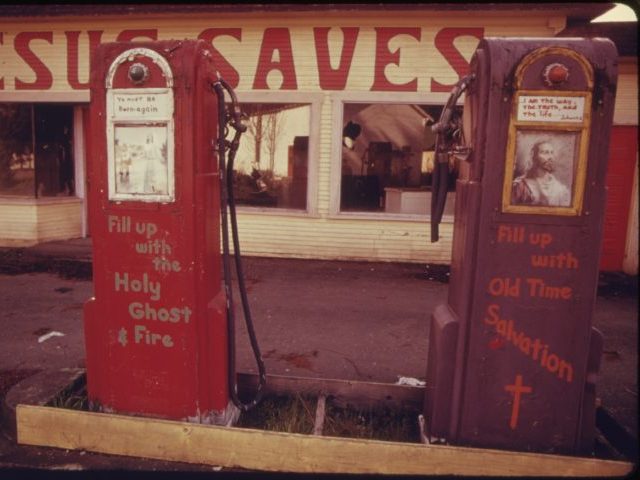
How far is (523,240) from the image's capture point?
2.68 meters

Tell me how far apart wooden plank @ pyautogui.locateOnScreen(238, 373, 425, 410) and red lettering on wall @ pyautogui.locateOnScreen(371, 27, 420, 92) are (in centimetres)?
576

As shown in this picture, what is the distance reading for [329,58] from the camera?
805cm

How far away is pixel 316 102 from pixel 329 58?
28.7 inches

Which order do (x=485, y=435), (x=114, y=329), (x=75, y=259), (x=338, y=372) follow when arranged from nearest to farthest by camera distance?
(x=485, y=435)
(x=114, y=329)
(x=338, y=372)
(x=75, y=259)

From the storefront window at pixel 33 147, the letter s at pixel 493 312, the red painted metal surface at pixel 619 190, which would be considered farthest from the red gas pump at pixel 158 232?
the red painted metal surface at pixel 619 190

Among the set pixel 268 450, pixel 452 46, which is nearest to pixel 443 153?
pixel 268 450

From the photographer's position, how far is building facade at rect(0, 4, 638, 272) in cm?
788

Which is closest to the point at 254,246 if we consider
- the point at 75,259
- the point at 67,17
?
the point at 75,259

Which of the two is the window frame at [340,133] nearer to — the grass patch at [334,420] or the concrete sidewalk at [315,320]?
the concrete sidewalk at [315,320]

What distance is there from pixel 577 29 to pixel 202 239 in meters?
8.31

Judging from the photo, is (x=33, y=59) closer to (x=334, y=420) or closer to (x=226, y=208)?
(x=226, y=208)

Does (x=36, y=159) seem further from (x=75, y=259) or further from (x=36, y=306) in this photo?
(x=36, y=306)

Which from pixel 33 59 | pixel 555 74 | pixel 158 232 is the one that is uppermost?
pixel 33 59

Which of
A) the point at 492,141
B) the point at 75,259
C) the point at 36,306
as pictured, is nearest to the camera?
the point at 492,141
